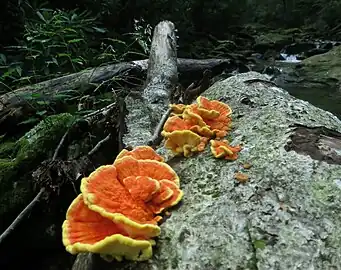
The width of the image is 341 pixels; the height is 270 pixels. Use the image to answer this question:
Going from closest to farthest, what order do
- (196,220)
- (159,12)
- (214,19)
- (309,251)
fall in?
(309,251) < (196,220) < (159,12) < (214,19)

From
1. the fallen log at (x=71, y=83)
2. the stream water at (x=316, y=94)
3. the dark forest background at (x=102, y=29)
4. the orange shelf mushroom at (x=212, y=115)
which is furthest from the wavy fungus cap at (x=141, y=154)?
the stream water at (x=316, y=94)

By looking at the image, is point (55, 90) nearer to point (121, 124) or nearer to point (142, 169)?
point (121, 124)

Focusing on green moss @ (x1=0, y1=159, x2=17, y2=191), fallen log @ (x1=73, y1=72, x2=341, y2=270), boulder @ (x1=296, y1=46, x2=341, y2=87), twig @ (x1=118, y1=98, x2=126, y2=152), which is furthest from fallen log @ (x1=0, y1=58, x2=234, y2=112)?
boulder @ (x1=296, y1=46, x2=341, y2=87)

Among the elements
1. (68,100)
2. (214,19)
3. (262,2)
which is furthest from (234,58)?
(262,2)

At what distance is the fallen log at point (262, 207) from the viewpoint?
5.72 feet

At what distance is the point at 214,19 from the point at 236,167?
13113mm

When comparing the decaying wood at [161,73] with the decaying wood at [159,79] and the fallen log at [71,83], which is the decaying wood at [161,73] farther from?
the fallen log at [71,83]

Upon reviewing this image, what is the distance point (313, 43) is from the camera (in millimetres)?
16391

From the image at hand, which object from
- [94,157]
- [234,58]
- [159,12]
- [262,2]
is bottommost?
[262,2]

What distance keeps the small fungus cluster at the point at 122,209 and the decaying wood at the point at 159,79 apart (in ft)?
3.59

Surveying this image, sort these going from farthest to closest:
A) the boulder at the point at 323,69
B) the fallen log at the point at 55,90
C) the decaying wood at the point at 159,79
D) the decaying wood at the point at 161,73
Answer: the boulder at the point at 323,69
the fallen log at the point at 55,90
the decaying wood at the point at 161,73
the decaying wood at the point at 159,79

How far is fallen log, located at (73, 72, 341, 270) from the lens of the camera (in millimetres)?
1743

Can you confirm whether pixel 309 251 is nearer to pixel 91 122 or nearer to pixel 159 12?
pixel 91 122

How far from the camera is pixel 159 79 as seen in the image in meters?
4.31
